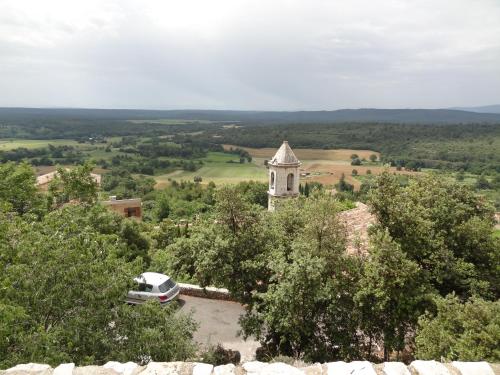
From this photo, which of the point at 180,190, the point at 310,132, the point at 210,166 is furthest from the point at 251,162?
the point at 310,132

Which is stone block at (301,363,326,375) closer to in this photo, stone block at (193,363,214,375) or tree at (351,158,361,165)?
stone block at (193,363,214,375)

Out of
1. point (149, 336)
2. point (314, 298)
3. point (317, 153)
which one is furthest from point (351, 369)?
point (317, 153)

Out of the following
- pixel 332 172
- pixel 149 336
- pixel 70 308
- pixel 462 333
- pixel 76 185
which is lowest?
pixel 332 172

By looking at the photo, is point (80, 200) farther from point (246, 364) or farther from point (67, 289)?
point (246, 364)

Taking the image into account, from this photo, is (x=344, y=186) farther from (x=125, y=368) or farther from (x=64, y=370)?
(x=64, y=370)

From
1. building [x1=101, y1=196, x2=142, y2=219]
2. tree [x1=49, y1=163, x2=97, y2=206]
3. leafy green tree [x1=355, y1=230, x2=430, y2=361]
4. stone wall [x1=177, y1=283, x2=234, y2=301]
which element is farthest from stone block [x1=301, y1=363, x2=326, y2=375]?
building [x1=101, y1=196, x2=142, y2=219]

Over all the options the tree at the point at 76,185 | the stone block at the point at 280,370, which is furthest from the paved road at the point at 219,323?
the stone block at the point at 280,370

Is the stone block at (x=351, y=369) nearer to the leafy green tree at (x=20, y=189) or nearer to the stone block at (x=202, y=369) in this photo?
the stone block at (x=202, y=369)
